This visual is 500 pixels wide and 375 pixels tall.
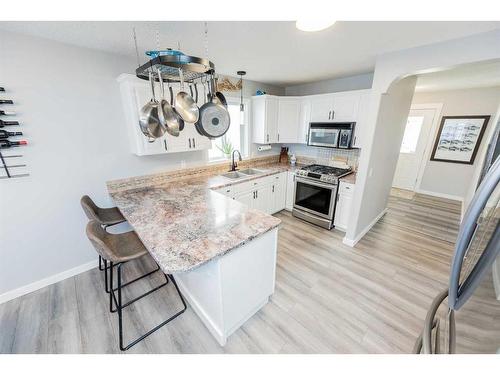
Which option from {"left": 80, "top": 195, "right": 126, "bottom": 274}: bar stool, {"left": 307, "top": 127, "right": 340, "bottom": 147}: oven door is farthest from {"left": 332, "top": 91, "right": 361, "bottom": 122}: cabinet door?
{"left": 80, "top": 195, "right": 126, "bottom": 274}: bar stool

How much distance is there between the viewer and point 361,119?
2.90 meters

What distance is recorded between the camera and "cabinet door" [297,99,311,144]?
3.53m

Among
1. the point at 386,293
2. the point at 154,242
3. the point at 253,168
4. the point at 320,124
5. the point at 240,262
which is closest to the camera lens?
the point at 154,242

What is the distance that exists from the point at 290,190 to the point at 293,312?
220 centimetres

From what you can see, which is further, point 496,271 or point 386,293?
point 386,293

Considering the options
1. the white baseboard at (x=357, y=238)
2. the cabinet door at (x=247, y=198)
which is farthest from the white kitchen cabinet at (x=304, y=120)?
the white baseboard at (x=357, y=238)

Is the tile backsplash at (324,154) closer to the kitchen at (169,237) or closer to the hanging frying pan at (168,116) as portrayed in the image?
the kitchen at (169,237)

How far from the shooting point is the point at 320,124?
131 inches

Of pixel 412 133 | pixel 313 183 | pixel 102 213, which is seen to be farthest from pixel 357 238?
pixel 412 133

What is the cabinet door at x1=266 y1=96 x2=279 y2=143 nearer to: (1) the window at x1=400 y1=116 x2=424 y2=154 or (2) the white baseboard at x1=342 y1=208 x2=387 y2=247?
(2) the white baseboard at x1=342 y1=208 x2=387 y2=247

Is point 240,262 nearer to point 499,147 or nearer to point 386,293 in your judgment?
point 386,293

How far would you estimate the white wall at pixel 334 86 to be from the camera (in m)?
3.08

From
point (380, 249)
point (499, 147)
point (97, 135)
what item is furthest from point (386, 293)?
point (97, 135)
